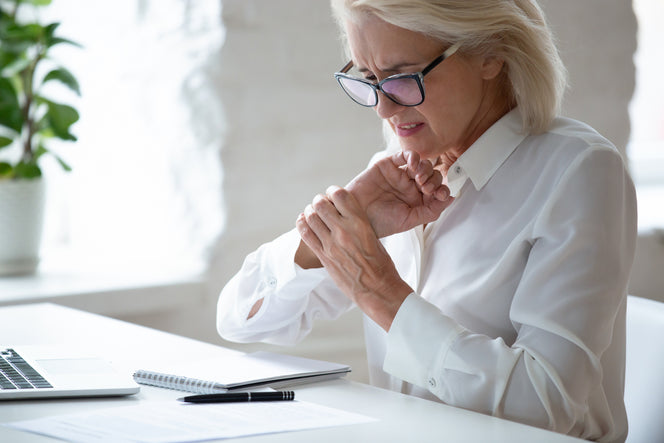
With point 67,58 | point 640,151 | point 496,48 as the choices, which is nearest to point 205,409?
point 496,48

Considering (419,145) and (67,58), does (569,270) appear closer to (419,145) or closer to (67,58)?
(419,145)

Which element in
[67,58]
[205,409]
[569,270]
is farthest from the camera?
[67,58]

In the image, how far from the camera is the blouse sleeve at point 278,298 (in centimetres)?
159

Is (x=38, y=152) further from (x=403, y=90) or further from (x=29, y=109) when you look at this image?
(x=403, y=90)

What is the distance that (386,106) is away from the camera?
152 cm

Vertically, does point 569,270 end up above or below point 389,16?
below

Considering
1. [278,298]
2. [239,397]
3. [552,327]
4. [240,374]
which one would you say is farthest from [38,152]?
[552,327]

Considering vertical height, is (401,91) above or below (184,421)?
above

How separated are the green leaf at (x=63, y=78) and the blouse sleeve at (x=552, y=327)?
1409 millimetres

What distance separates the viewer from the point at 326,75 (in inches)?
99.3

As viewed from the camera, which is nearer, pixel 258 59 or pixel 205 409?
pixel 205 409

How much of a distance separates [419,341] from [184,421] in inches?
14.8

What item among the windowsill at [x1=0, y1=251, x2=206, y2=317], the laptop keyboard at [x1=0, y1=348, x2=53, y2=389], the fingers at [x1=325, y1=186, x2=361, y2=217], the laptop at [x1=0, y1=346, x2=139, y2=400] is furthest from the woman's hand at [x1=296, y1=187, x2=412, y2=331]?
the windowsill at [x1=0, y1=251, x2=206, y2=317]

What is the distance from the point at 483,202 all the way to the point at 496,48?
0.25m
